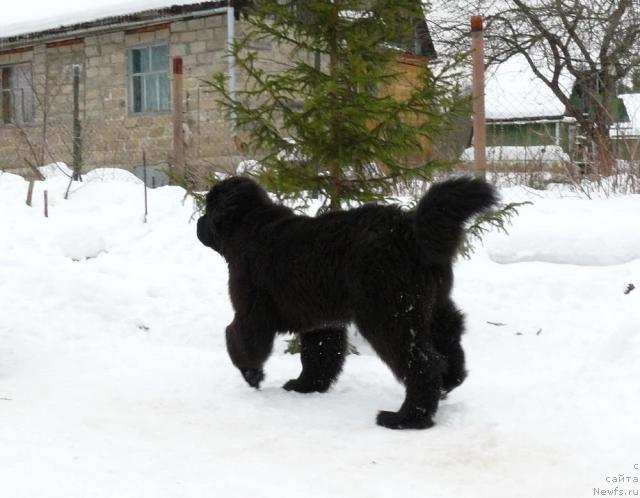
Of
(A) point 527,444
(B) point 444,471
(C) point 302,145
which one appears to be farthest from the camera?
(C) point 302,145

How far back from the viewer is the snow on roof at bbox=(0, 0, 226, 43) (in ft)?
57.0

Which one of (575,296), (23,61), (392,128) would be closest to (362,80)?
(392,128)

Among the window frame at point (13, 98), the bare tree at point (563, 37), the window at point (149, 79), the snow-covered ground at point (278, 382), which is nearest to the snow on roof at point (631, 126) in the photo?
the snow-covered ground at point (278, 382)

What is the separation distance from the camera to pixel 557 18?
54.4ft

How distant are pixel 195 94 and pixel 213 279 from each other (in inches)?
390

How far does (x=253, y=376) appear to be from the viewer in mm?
4887

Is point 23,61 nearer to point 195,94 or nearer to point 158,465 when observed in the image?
point 195,94

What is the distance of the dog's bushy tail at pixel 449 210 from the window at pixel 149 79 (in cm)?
1433

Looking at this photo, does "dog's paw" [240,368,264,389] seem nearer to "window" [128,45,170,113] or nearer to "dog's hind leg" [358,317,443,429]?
"dog's hind leg" [358,317,443,429]

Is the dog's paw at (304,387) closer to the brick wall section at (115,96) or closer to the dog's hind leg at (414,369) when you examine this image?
the dog's hind leg at (414,369)

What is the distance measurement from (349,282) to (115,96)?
49.9 ft

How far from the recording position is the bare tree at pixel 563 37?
581 inches

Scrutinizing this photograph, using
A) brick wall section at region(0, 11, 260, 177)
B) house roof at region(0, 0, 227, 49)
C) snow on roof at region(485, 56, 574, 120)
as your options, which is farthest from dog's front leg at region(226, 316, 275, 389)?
house roof at region(0, 0, 227, 49)

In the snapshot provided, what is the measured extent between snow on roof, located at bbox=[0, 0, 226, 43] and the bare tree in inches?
228
